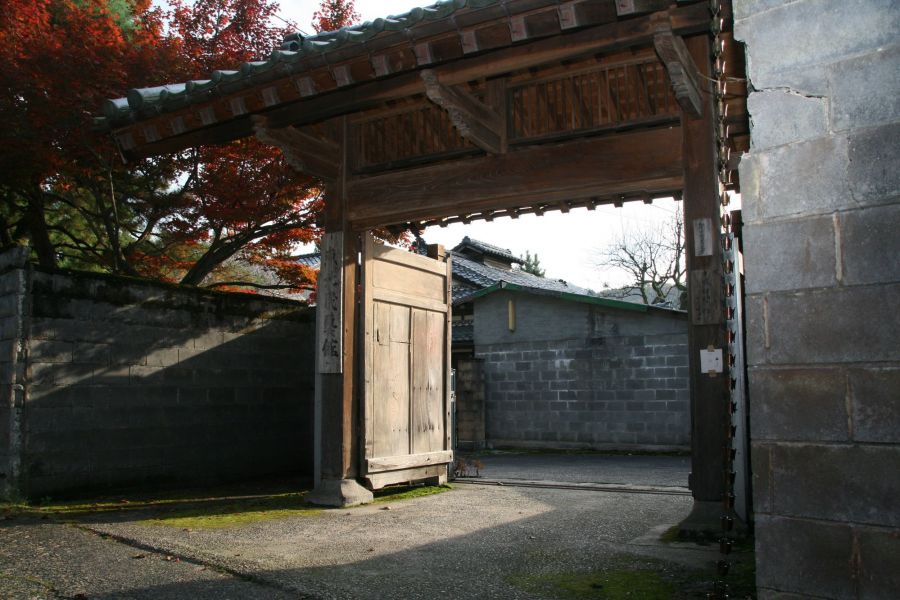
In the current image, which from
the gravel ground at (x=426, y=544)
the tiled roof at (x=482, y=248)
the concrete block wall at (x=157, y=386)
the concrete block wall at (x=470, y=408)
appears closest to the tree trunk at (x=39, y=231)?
the concrete block wall at (x=157, y=386)

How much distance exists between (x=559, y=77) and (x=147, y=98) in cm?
375

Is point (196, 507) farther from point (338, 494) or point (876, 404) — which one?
point (876, 404)

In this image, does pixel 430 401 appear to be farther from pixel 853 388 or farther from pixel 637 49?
pixel 853 388

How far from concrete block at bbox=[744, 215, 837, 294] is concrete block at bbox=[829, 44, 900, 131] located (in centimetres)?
32

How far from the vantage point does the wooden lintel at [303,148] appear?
6.85m

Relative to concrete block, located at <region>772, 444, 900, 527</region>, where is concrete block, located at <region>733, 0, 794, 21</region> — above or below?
above

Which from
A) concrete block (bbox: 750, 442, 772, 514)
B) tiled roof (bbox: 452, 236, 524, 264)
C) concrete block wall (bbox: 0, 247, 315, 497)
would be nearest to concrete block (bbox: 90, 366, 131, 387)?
concrete block wall (bbox: 0, 247, 315, 497)

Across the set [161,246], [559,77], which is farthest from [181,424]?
[559,77]

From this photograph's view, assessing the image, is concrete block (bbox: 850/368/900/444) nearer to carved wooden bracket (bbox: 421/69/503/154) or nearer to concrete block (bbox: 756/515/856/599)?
concrete block (bbox: 756/515/856/599)

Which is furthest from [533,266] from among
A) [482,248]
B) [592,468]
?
[592,468]

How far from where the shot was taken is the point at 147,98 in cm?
667

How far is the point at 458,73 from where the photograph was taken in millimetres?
5859

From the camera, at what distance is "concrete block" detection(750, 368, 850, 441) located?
221cm

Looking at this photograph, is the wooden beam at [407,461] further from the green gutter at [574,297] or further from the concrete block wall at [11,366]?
the green gutter at [574,297]
